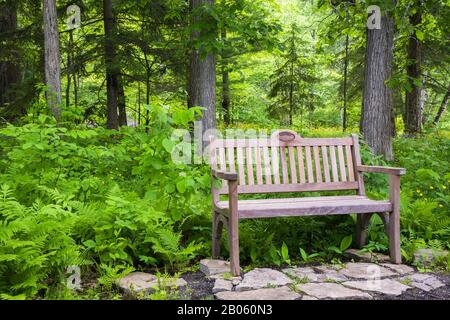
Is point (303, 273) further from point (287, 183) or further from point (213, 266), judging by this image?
point (287, 183)

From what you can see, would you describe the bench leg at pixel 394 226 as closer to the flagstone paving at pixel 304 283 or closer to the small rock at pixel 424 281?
the flagstone paving at pixel 304 283

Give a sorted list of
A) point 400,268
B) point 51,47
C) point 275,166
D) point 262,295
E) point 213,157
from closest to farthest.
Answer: point 262,295
point 400,268
point 213,157
point 275,166
point 51,47

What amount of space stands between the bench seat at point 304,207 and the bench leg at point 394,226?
0.19ft

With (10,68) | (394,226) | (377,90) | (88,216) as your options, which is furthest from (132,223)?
(10,68)

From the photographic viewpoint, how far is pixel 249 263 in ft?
14.6

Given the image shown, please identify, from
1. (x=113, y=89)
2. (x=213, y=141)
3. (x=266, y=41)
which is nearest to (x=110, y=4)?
(x=113, y=89)

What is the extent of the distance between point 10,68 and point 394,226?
11.5m

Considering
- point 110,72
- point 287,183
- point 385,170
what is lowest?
point 287,183

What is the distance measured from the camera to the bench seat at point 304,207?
4.04 meters

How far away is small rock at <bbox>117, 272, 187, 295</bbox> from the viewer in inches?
138

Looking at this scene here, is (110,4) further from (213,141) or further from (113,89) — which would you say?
(213,141)

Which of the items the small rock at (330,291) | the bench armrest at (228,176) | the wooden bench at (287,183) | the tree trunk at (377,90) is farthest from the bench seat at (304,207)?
the tree trunk at (377,90)

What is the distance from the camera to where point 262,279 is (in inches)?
152

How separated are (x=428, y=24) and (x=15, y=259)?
10254 mm
